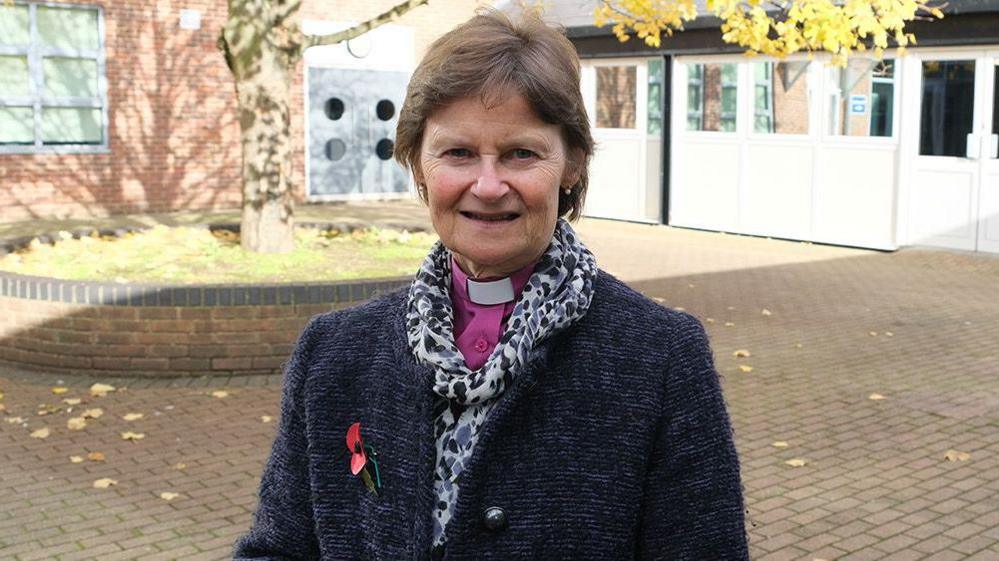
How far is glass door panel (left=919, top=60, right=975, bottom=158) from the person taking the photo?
14703mm

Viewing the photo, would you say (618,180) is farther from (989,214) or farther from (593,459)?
(593,459)

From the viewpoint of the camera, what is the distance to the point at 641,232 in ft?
59.7

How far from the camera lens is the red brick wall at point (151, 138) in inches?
679

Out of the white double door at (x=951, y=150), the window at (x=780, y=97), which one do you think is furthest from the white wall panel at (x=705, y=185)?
the white double door at (x=951, y=150)

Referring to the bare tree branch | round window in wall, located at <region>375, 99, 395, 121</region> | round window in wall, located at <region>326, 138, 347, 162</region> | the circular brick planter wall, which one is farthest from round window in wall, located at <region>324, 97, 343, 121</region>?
the circular brick planter wall

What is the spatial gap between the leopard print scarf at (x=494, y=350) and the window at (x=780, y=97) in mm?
15214

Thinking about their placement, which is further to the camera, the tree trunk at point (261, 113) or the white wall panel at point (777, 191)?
the white wall panel at point (777, 191)

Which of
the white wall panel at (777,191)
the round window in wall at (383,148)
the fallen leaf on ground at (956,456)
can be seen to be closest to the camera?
the fallen leaf on ground at (956,456)

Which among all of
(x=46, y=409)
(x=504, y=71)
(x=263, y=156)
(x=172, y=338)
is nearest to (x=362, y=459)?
(x=504, y=71)

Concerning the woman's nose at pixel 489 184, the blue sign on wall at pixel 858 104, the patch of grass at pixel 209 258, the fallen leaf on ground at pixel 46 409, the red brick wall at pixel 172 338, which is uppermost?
the blue sign on wall at pixel 858 104

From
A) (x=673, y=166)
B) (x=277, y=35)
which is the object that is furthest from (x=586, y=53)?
(x=277, y=35)

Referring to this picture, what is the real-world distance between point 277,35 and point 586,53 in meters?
9.42

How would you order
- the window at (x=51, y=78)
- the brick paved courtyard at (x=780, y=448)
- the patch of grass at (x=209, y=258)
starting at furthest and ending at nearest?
1. the window at (x=51, y=78)
2. the patch of grass at (x=209, y=258)
3. the brick paved courtyard at (x=780, y=448)

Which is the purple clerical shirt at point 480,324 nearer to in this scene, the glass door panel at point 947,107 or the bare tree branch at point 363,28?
the bare tree branch at point 363,28
